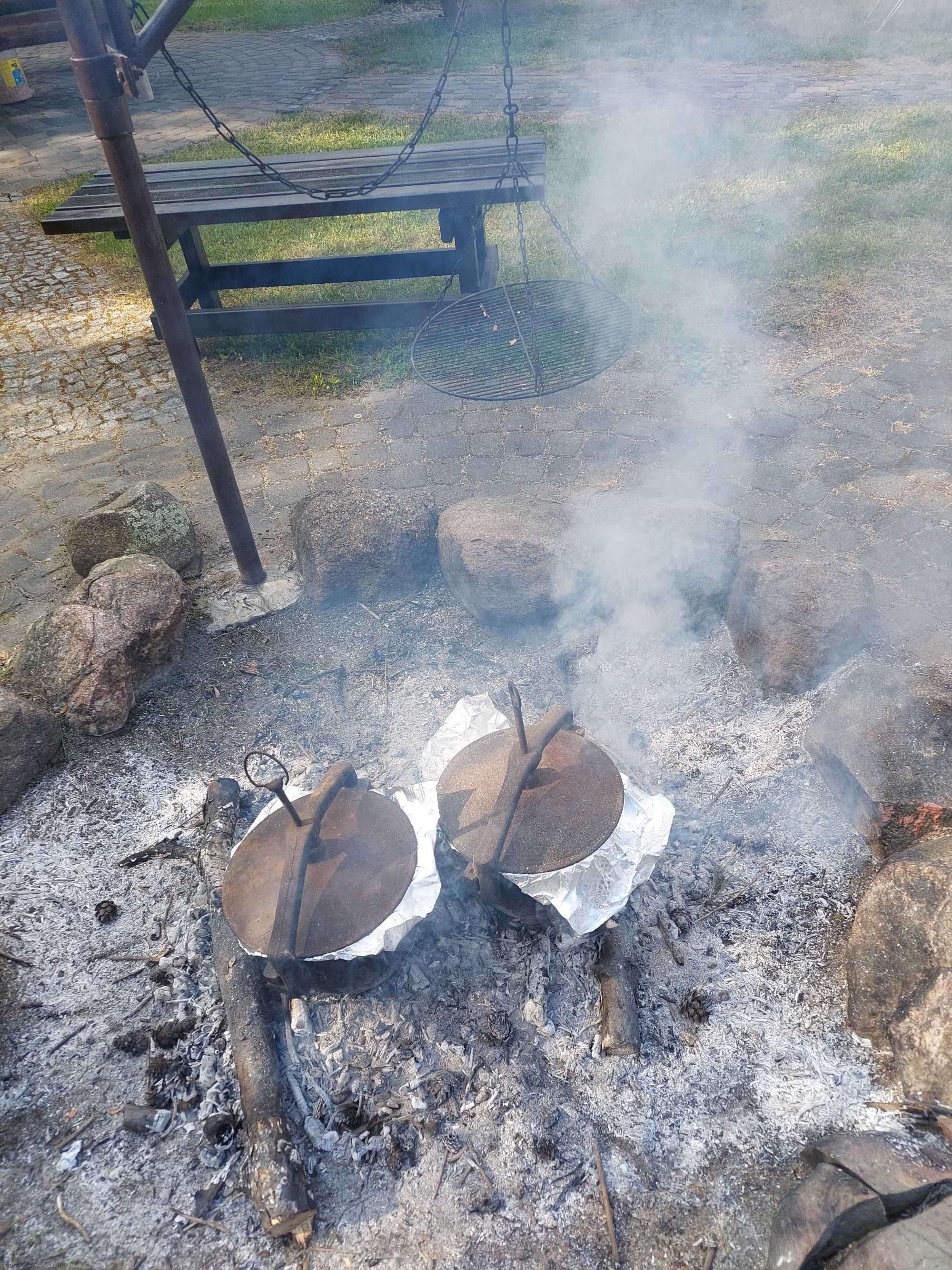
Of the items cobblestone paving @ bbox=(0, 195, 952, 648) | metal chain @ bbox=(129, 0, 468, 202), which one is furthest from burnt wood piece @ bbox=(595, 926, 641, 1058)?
metal chain @ bbox=(129, 0, 468, 202)

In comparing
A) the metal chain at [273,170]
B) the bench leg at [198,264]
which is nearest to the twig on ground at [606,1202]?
the metal chain at [273,170]

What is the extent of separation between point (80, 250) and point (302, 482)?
5170 millimetres

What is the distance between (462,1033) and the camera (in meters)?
2.47

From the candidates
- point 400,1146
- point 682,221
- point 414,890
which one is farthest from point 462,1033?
point 682,221

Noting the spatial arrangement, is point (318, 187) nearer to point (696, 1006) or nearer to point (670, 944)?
point (670, 944)

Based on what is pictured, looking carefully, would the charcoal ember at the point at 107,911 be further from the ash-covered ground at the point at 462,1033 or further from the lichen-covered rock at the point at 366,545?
the lichen-covered rock at the point at 366,545

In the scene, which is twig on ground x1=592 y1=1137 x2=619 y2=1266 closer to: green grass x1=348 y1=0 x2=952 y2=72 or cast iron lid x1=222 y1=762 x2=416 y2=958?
cast iron lid x1=222 y1=762 x2=416 y2=958

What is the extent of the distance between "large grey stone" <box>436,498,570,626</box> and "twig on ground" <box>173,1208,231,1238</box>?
2.38 meters

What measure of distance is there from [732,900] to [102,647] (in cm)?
274

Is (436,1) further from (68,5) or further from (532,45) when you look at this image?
(68,5)

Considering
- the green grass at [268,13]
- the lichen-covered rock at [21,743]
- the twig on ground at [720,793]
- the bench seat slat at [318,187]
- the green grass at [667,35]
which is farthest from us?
the green grass at [268,13]

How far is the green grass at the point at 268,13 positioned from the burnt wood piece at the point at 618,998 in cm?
1774

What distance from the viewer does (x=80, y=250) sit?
7938 mm

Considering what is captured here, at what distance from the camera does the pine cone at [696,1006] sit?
8.10 feet
